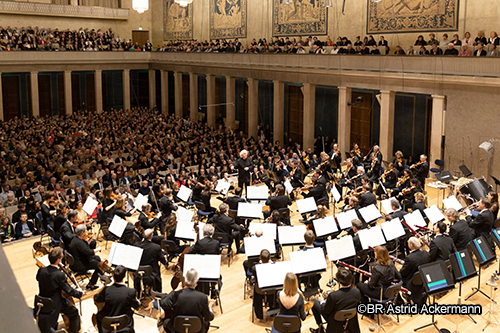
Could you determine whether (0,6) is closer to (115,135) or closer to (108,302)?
(115,135)

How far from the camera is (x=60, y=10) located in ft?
121

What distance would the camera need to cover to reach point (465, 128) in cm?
1722

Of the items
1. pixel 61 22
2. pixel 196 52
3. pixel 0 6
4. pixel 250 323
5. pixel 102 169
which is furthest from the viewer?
pixel 61 22

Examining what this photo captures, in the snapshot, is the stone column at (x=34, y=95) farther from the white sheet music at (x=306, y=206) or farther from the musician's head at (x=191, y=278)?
the musician's head at (x=191, y=278)

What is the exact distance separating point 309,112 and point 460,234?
15930 mm

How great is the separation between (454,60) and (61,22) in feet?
104

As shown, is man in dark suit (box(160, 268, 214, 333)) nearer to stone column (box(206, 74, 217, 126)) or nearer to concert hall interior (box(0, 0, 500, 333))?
concert hall interior (box(0, 0, 500, 333))

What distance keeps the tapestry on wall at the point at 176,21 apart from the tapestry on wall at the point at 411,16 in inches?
712

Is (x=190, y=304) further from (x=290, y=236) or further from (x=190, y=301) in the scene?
(x=290, y=236)

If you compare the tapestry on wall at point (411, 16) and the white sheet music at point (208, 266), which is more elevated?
the tapestry on wall at point (411, 16)

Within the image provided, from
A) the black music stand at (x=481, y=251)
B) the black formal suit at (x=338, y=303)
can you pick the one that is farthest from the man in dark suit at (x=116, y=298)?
the black music stand at (x=481, y=251)

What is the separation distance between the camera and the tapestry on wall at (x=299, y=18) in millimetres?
25439

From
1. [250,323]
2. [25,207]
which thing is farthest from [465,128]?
[25,207]

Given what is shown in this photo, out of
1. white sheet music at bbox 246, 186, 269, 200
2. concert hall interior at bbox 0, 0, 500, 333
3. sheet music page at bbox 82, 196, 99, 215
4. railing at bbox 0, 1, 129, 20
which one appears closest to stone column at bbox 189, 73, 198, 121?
concert hall interior at bbox 0, 0, 500, 333
